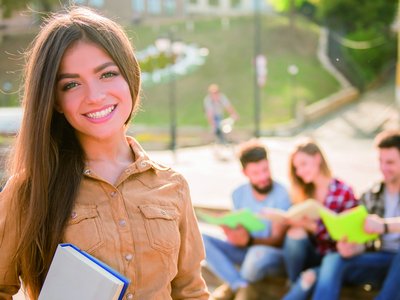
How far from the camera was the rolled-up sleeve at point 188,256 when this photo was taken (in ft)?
5.49

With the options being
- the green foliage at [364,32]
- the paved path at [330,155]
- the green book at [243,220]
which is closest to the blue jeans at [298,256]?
the green book at [243,220]

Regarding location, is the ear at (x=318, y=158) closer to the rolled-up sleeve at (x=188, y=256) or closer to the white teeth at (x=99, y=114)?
the rolled-up sleeve at (x=188, y=256)

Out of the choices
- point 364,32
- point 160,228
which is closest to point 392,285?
point 160,228

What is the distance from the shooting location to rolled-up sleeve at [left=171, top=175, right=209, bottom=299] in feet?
5.49

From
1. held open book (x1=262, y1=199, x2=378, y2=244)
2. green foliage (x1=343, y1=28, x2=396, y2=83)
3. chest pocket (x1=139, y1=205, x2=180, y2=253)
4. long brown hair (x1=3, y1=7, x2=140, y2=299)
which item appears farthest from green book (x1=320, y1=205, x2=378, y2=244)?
green foliage (x1=343, y1=28, x2=396, y2=83)

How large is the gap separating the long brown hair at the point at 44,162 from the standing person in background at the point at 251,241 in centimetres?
267

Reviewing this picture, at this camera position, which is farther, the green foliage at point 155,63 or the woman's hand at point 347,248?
the green foliage at point 155,63

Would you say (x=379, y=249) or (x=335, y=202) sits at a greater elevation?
(x=335, y=202)

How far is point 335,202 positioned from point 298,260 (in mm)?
410

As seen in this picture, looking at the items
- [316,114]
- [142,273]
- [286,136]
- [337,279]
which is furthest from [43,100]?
[316,114]

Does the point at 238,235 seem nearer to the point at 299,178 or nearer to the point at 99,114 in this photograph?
the point at 299,178

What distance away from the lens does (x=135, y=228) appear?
1.57 m

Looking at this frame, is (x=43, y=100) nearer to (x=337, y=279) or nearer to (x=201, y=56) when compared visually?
(x=337, y=279)

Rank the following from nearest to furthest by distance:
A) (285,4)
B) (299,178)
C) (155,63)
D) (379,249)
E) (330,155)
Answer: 1. (379,249)
2. (299,178)
3. (330,155)
4. (155,63)
5. (285,4)
